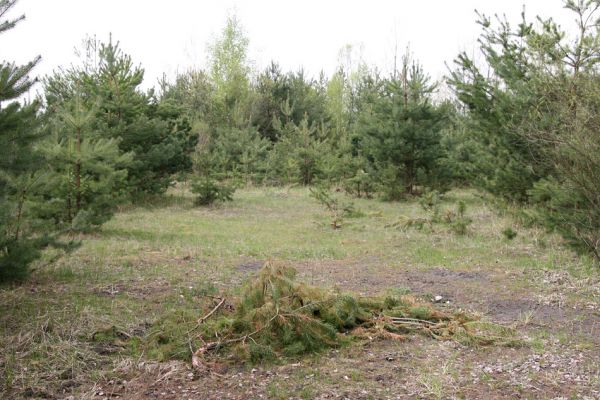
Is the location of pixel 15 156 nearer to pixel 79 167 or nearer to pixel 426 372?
pixel 426 372

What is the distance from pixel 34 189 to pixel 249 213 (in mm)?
8422

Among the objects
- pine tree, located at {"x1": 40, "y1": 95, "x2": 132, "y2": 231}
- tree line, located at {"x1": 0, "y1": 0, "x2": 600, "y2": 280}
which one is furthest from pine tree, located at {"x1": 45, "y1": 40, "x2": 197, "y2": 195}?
pine tree, located at {"x1": 40, "y1": 95, "x2": 132, "y2": 231}

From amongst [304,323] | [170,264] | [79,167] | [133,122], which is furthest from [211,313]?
[133,122]

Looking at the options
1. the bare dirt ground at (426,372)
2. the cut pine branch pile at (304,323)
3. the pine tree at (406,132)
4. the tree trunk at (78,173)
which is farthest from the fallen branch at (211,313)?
the pine tree at (406,132)

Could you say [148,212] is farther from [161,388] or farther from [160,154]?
[161,388]

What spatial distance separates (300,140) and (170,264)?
1528cm

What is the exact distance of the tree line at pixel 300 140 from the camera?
6.50 metres

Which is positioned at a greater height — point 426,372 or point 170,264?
point 170,264

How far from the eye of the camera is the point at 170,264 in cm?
809

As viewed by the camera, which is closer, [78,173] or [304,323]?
[304,323]

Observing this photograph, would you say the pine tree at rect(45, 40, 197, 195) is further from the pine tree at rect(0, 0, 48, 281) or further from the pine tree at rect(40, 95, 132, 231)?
the pine tree at rect(0, 0, 48, 281)

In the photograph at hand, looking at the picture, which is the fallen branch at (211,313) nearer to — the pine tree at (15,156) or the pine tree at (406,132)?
the pine tree at (15,156)

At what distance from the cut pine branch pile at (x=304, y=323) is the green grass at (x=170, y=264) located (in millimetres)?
339

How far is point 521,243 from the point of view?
9.84 metres
